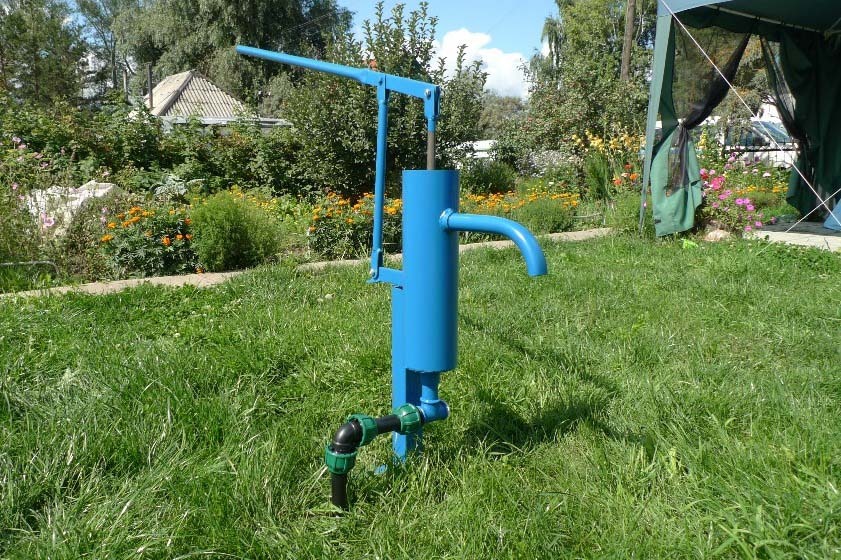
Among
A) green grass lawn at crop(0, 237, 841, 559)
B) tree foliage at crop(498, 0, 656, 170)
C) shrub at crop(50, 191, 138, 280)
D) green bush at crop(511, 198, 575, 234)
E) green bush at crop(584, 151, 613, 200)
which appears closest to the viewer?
green grass lawn at crop(0, 237, 841, 559)

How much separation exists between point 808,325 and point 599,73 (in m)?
8.94

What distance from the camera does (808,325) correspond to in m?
3.38

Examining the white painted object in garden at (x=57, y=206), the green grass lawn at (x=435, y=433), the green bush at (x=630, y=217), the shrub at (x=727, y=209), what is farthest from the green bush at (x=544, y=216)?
the white painted object in garden at (x=57, y=206)

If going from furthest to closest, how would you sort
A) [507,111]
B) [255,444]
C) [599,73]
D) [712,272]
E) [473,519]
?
[507,111], [599,73], [712,272], [255,444], [473,519]

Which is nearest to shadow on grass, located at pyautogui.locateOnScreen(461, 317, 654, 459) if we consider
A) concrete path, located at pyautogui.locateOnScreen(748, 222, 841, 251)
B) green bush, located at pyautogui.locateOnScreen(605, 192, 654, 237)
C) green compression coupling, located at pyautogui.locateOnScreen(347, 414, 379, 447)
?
green compression coupling, located at pyautogui.locateOnScreen(347, 414, 379, 447)

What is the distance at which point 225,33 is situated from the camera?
75.3ft

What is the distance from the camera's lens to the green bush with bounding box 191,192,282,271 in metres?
5.07

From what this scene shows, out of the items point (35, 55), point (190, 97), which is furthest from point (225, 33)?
point (35, 55)

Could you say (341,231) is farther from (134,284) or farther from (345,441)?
(345,441)

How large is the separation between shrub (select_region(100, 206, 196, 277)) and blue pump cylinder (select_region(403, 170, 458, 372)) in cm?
396

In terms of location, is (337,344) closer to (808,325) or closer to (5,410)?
(5,410)

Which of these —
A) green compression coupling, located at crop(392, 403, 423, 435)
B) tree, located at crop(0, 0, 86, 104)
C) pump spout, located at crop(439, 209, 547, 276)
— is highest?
tree, located at crop(0, 0, 86, 104)

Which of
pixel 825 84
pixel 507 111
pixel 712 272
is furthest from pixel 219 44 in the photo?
pixel 507 111

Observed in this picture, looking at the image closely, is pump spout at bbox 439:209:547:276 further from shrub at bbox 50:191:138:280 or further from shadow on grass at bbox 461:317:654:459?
shrub at bbox 50:191:138:280
